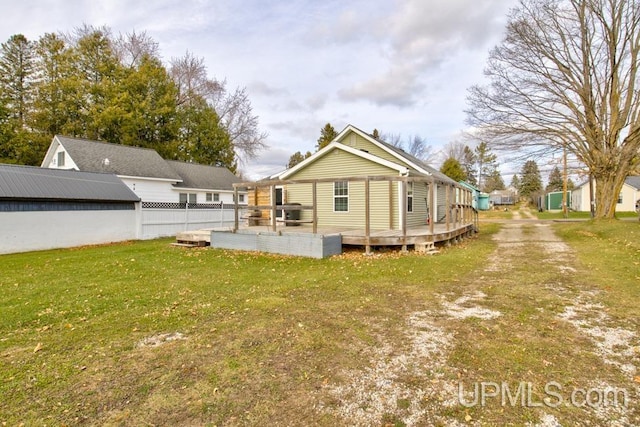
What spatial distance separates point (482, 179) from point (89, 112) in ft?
202

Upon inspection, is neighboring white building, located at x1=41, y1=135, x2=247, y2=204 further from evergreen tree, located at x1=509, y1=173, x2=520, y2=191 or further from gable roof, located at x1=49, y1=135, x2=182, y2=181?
evergreen tree, located at x1=509, y1=173, x2=520, y2=191

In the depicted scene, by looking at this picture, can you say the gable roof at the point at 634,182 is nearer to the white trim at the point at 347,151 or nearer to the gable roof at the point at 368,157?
the gable roof at the point at 368,157

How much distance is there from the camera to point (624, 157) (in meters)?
15.6

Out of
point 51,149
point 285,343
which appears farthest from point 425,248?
point 51,149

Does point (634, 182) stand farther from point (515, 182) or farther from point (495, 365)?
point (495, 365)

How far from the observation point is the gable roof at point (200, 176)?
2336 centimetres

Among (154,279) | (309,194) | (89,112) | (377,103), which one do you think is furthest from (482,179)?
(154,279)

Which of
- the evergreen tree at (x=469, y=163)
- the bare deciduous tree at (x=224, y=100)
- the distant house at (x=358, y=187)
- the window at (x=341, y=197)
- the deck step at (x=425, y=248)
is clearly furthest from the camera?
the evergreen tree at (x=469, y=163)

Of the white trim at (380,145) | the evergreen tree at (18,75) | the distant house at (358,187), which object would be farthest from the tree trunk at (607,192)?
the evergreen tree at (18,75)

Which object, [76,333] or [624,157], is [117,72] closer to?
[76,333]

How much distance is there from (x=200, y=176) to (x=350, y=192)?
49.4ft

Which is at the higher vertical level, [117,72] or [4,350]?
[117,72]

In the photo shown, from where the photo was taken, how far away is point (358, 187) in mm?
13672

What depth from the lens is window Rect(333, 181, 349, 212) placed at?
14094 mm
